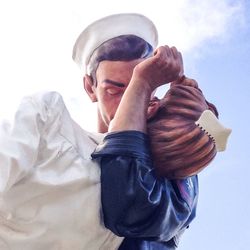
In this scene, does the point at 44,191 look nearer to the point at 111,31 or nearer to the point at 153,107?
the point at 153,107

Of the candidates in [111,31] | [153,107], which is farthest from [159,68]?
[111,31]

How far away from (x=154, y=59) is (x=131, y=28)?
0.23 m

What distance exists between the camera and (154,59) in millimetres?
1218

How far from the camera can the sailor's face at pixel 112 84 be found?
1.34 metres

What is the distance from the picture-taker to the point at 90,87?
4.73 feet

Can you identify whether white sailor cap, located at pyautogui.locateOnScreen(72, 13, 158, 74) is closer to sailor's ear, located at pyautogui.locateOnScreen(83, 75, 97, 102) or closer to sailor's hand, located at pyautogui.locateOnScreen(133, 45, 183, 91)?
sailor's ear, located at pyautogui.locateOnScreen(83, 75, 97, 102)

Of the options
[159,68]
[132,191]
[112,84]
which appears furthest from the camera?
[112,84]

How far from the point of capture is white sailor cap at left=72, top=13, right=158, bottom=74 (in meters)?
1.42

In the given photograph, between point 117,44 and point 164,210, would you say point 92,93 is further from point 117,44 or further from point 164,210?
point 164,210

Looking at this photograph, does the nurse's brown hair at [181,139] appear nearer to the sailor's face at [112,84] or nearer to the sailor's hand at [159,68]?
the sailor's hand at [159,68]

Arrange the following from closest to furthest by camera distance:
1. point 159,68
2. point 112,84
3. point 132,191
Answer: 1. point 132,191
2. point 159,68
3. point 112,84

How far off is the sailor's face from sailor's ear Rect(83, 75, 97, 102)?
0.20 feet

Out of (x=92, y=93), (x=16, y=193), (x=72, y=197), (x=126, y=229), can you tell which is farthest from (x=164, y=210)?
(x=92, y=93)

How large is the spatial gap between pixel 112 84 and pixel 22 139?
13.3 inches
